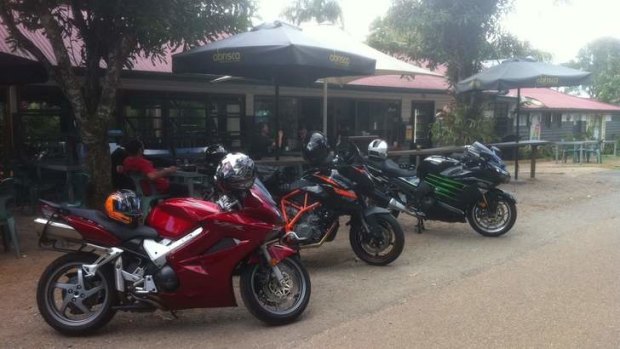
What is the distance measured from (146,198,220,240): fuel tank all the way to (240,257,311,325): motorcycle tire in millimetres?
531

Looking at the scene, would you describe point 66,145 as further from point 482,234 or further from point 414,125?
point 414,125

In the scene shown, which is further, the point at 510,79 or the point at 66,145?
the point at 510,79

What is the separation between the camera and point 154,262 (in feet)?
13.9

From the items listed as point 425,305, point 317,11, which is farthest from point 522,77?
point 317,11

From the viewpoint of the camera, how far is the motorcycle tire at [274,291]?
4383mm

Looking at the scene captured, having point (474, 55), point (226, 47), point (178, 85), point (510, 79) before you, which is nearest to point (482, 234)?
point (226, 47)

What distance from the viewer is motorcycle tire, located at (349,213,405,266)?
20.1 feet

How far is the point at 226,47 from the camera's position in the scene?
7.34 m

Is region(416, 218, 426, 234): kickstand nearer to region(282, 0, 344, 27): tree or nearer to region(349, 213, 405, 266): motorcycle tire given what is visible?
region(349, 213, 405, 266): motorcycle tire

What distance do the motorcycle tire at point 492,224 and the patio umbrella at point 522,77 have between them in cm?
531

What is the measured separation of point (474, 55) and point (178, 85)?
26.4 ft

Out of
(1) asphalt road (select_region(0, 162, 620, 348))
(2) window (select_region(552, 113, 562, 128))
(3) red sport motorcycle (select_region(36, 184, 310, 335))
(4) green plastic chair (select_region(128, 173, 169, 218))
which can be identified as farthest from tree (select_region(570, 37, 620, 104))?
(3) red sport motorcycle (select_region(36, 184, 310, 335))

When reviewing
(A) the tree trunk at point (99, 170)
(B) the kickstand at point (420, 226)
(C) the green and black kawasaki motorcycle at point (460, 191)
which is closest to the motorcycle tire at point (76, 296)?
(A) the tree trunk at point (99, 170)

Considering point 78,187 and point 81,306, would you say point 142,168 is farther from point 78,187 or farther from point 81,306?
point 78,187
